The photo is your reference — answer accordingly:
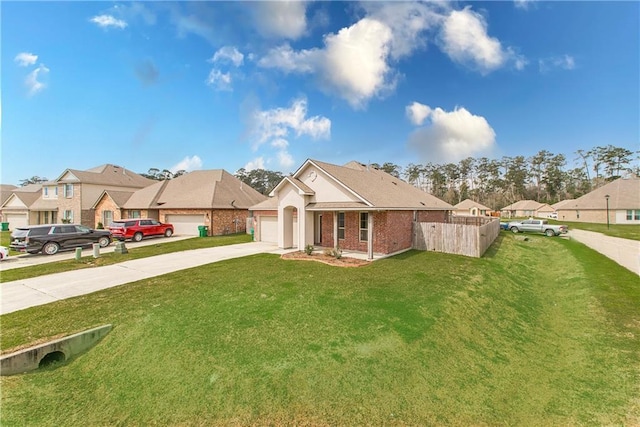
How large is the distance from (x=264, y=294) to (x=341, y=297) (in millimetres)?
2442

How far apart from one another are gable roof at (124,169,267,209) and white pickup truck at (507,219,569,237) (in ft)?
88.7

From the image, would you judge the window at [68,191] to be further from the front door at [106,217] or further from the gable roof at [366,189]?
the gable roof at [366,189]

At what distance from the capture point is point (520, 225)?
2889cm

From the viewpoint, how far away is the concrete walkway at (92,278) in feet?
29.2

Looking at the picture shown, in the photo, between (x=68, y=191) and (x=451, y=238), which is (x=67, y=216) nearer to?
(x=68, y=191)

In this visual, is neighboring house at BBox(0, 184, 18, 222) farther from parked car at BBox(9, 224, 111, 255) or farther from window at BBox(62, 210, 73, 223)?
parked car at BBox(9, 224, 111, 255)

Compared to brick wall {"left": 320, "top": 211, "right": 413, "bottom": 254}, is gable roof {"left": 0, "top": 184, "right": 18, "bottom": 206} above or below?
above

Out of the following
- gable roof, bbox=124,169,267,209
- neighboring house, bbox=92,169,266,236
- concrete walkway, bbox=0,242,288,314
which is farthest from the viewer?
gable roof, bbox=124,169,267,209

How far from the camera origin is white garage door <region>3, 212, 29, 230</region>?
32656 millimetres

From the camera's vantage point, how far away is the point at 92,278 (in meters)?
11.1

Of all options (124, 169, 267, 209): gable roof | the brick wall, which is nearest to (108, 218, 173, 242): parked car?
(124, 169, 267, 209): gable roof

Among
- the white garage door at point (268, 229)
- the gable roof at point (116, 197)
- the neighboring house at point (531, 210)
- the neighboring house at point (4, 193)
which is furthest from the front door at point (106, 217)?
the neighboring house at point (531, 210)

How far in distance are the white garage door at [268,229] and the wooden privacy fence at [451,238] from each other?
967 cm

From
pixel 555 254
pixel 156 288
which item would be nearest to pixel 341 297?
pixel 156 288
